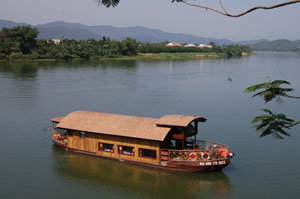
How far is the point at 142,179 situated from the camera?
17.0 metres

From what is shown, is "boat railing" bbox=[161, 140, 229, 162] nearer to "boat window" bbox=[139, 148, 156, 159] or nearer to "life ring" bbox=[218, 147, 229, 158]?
"life ring" bbox=[218, 147, 229, 158]

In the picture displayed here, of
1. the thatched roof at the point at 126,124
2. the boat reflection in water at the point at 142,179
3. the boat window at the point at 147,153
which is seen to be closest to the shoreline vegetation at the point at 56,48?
the thatched roof at the point at 126,124

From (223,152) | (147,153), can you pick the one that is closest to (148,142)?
(147,153)

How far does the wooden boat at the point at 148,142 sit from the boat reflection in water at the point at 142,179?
37 centimetres

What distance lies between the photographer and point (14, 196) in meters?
15.4

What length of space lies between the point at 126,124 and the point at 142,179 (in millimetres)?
3018

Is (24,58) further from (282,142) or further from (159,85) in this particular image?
(282,142)

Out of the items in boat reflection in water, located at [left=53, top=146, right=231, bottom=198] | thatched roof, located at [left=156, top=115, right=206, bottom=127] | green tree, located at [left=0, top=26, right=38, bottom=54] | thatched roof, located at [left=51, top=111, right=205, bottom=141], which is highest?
green tree, located at [left=0, top=26, right=38, bottom=54]

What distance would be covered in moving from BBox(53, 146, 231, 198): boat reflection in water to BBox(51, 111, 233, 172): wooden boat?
1.21 ft

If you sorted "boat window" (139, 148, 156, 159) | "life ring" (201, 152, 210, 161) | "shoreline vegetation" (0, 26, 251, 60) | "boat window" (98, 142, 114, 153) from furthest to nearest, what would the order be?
"shoreline vegetation" (0, 26, 251, 60), "boat window" (98, 142, 114, 153), "boat window" (139, 148, 156, 159), "life ring" (201, 152, 210, 161)

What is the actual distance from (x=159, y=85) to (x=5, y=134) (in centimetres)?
2480

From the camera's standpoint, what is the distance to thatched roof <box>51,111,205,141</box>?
17.2 m

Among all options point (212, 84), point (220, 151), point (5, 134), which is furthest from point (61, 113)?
point (212, 84)

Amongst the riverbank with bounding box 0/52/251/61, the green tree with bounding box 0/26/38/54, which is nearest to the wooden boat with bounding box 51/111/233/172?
the riverbank with bounding box 0/52/251/61
